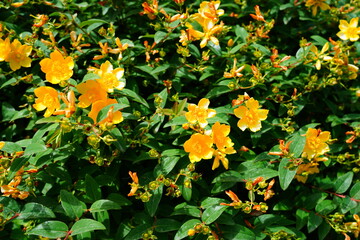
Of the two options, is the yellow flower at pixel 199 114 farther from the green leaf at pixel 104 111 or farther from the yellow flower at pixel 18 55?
the yellow flower at pixel 18 55

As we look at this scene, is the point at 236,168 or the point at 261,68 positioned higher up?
the point at 261,68

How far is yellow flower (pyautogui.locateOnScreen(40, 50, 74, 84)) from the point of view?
1586 millimetres

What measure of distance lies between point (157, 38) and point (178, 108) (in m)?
0.43

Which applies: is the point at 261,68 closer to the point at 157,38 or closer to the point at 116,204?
the point at 157,38

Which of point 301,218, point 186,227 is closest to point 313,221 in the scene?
point 301,218

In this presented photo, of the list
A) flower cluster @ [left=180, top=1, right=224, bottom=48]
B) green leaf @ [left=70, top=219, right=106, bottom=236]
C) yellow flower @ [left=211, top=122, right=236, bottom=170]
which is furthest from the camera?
flower cluster @ [left=180, top=1, right=224, bottom=48]

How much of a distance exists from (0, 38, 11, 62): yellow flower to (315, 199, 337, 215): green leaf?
1.83m

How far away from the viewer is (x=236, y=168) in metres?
1.78

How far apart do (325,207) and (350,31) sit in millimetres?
1135

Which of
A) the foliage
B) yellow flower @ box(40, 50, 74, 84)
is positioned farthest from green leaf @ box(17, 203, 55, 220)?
yellow flower @ box(40, 50, 74, 84)

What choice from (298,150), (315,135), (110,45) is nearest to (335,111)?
(315,135)

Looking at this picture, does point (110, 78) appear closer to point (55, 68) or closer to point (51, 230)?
point (55, 68)

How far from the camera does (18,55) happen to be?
1786 mm

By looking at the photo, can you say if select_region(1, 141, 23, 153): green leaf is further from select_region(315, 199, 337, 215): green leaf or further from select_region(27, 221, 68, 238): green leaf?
select_region(315, 199, 337, 215): green leaf
